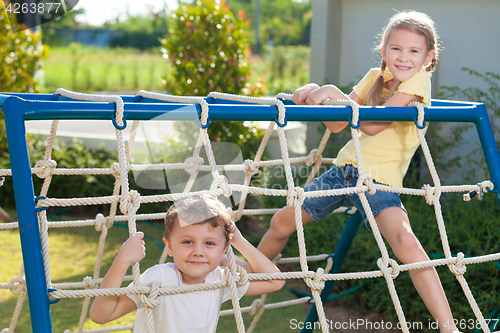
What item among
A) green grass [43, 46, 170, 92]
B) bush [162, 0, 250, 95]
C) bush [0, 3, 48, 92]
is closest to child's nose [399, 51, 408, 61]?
bush [162, 0, 250, 95]

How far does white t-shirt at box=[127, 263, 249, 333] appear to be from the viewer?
142 centimetres

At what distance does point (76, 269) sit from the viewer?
3.41m

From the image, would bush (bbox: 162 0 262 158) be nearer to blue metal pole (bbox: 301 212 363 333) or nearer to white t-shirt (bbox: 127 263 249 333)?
blue metal pole (bbox: 301 212 363 333)

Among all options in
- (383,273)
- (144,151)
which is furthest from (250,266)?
(144,151)

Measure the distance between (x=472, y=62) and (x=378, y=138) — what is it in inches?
84.9

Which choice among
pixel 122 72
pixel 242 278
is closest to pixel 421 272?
pixel 242 278

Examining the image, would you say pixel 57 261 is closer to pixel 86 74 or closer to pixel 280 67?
pixel 86 74

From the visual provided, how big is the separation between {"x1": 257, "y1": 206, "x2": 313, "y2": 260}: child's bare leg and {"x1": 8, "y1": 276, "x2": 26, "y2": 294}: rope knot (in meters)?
0.88

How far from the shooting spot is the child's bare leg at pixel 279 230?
194 cm

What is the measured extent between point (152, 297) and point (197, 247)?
0.17 meters

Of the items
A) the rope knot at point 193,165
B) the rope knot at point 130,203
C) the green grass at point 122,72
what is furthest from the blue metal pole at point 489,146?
the green grass at point 122,72

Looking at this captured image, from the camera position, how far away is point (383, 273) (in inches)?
62.2

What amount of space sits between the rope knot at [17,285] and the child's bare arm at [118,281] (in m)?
0.52

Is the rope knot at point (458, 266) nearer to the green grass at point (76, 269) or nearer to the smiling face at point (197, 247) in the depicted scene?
the smiling face at point (197, 247)
